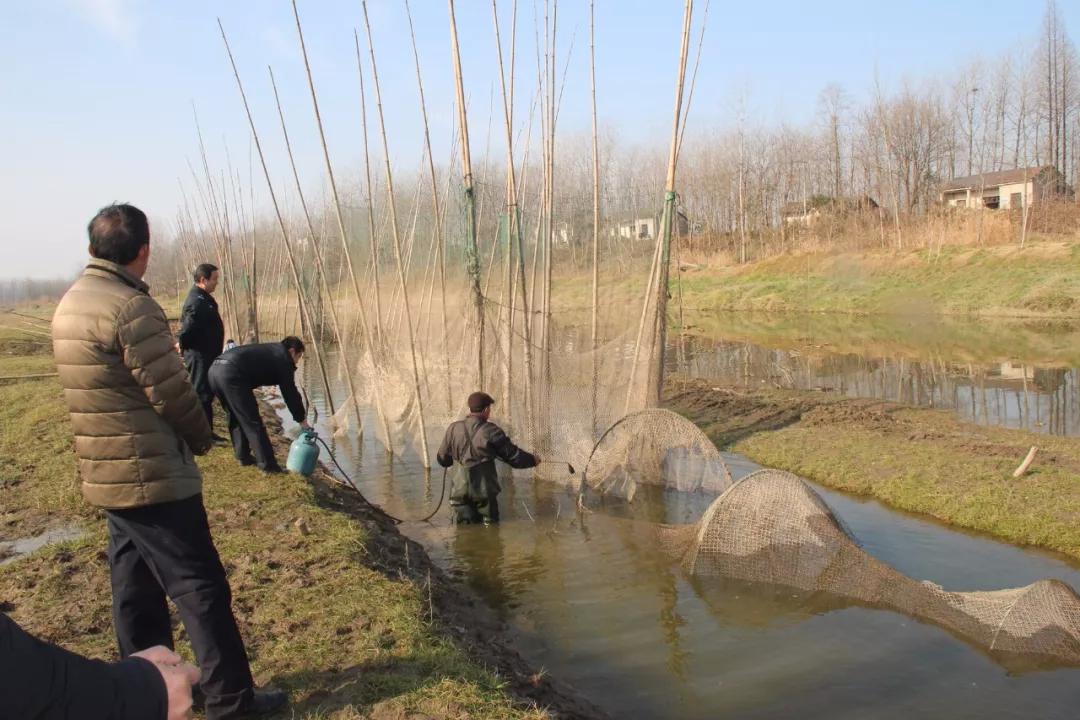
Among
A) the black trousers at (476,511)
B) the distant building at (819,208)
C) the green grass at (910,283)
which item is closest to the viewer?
the black trousers at (476,511)

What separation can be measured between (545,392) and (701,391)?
5768mm

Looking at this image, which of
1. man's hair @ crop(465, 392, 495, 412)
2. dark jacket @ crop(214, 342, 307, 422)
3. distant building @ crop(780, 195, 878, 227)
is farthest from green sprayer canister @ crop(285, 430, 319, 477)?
distant building @ crop(780, 195, 878, 227)

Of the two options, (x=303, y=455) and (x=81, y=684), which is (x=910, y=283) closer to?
(x=303, y=455)

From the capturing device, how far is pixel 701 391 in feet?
45.0

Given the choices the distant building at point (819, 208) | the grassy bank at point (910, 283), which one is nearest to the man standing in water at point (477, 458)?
the grassy bank at point (910, 283)

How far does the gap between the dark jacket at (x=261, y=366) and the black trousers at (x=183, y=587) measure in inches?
147

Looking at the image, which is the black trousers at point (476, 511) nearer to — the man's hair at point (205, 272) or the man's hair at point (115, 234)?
the man's hair at point (205, 272)

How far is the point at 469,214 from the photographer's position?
8.34 metres

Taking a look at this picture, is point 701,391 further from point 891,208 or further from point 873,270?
point 891,208

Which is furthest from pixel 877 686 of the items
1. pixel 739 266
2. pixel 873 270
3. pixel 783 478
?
pixel 739 266

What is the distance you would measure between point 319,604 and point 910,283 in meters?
29.0

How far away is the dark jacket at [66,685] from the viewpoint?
138 cm

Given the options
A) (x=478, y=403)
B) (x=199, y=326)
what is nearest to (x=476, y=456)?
(x=478, y=403)

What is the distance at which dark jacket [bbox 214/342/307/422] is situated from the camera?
6891mm
